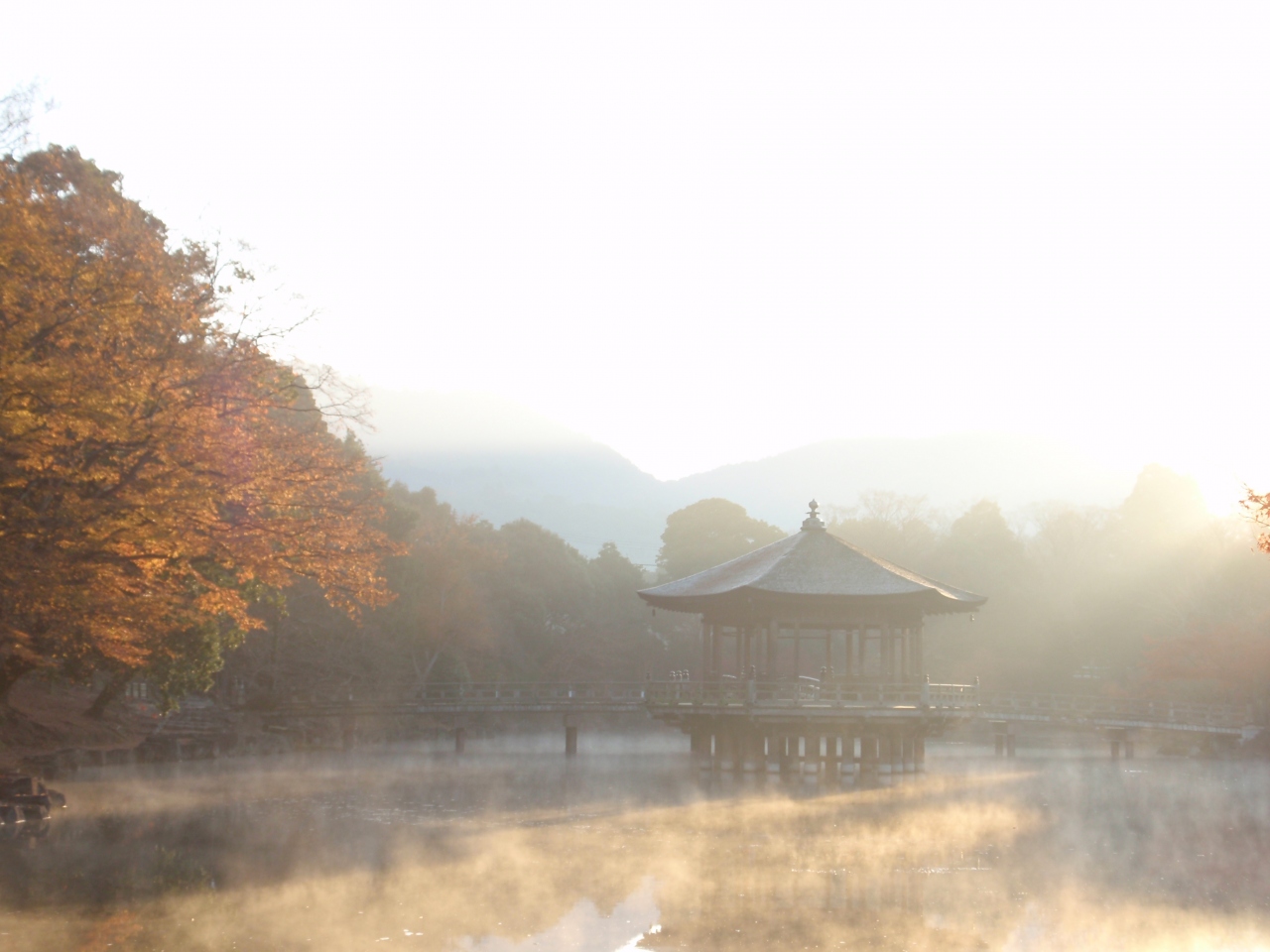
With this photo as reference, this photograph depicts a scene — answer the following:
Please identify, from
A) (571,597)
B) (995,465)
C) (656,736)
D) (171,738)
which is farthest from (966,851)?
(995,465)

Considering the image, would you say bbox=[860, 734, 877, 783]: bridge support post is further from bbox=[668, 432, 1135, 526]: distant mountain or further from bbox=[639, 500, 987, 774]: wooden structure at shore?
bbox=[668, 432, 1135, 526]: distant mountain

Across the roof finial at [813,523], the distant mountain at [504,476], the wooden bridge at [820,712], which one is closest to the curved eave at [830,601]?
the wooden bridge at [820,712]

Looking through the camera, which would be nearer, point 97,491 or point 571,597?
point 97,491

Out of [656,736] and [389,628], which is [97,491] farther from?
[656,736]

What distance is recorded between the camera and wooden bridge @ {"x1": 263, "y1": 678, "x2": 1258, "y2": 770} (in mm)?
26094

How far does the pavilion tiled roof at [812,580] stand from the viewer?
26.3 metres

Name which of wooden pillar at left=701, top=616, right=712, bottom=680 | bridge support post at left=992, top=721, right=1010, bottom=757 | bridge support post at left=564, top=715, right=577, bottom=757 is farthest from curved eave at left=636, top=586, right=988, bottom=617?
bridge support post at left=992, top=721, right=1010, bottom=757

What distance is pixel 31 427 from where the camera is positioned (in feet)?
39.2

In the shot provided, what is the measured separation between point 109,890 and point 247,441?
212 inches

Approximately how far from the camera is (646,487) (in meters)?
200

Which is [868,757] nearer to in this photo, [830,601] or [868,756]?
[868,756]

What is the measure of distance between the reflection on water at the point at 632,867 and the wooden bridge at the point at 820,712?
81.7 inches

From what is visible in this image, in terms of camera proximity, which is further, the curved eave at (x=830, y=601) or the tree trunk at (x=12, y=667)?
the curved eave at (x=830, y=601)

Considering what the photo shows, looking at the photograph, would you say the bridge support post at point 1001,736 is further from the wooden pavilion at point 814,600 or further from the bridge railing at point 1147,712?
the wooden pavilion at point 814,600
